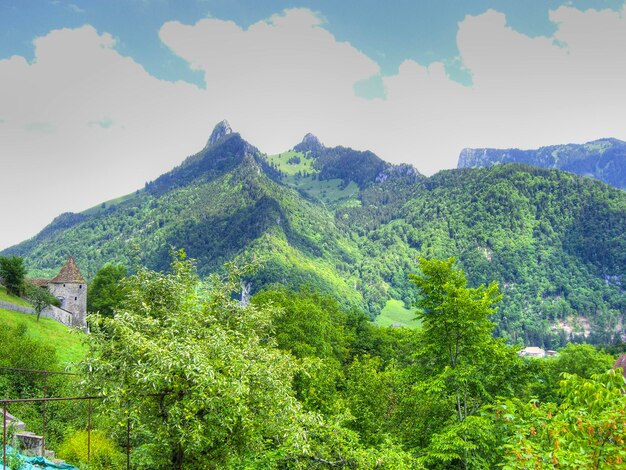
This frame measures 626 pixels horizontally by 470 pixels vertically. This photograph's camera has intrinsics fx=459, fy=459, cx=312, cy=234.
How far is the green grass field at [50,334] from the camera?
153 feet

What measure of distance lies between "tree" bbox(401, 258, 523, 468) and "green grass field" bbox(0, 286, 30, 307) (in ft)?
179

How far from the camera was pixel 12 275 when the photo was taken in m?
63.3

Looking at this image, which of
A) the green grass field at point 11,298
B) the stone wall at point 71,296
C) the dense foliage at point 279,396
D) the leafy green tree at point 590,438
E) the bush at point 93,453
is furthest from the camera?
the stone wall at point 71,296

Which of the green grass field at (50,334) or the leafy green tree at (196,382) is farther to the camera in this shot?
the green grass field at (50,334)

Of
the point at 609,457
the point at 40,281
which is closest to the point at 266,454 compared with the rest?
the point at 609,457

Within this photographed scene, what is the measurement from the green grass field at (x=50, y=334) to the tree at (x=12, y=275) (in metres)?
8.24

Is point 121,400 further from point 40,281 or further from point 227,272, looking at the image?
point 40,281

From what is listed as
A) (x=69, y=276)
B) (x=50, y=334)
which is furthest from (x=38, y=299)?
(x=69, y=276)

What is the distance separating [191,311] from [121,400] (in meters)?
3.75

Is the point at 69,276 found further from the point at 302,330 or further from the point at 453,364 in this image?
the point at 453,364

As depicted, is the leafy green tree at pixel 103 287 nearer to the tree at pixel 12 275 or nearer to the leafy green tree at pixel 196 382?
the tree at pixel 12 275

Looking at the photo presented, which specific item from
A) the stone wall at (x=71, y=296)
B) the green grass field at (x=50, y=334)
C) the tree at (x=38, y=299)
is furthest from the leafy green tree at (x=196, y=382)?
the stone wall at (x=71, y=296)

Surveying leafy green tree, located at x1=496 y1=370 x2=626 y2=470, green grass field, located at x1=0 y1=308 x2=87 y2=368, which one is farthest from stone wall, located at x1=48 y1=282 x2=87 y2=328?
leafy green tree, located at x1=496 y1=370 x2=626 y2=470

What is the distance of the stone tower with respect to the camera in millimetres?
76250
